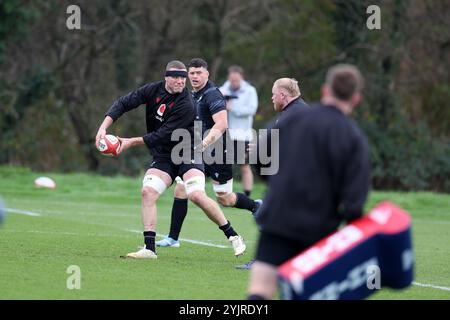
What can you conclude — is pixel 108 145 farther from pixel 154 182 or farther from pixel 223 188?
pixel 223 188

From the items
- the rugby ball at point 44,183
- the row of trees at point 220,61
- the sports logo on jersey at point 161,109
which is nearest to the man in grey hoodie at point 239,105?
the rugby ball at point 44,183

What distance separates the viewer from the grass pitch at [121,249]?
29.0ft

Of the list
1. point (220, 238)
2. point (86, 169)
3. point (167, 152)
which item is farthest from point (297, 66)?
point (167, 152)

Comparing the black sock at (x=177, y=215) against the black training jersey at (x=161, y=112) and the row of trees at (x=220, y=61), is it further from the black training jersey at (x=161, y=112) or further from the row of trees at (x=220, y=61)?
the row of trees at (x=220, y=61)

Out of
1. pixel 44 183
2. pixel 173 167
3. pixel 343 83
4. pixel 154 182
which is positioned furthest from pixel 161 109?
pixel 44 183

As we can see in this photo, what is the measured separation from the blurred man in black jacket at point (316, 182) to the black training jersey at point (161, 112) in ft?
16.2

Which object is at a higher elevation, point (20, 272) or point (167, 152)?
A: point (167, 152)

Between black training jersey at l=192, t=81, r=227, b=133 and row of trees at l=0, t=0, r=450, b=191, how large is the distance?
15.6m

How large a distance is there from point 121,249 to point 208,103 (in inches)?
82.8

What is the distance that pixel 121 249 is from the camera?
1198 centimetres

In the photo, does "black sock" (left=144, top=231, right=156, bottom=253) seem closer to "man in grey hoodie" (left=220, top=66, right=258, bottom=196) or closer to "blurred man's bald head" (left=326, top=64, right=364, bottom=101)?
"blurred man's bald head" (left=326, top=64, right=364, bottom=101)
